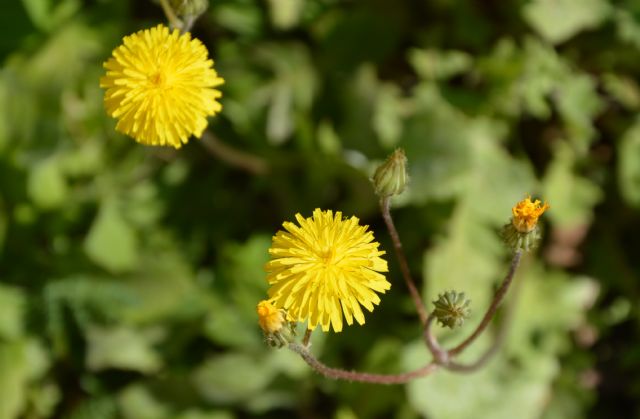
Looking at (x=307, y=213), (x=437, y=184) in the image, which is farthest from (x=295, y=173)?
(x=437, y=184)

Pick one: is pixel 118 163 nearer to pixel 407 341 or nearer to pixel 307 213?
pixel 307 213

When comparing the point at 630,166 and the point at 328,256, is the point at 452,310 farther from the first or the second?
the point at 630,166

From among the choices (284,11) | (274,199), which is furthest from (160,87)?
(274,199)

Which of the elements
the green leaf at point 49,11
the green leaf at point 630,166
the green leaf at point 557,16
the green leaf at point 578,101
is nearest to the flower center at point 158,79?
the green leaf at point 49,11

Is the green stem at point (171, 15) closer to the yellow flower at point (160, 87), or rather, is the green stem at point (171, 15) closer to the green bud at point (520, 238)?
the yellow flower at point (160, 87)

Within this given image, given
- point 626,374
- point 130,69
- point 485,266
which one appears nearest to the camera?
point 130,69

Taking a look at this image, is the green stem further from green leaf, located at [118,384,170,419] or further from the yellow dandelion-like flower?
green leaf, located at [118,384,170,419]

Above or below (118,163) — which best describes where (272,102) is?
above
